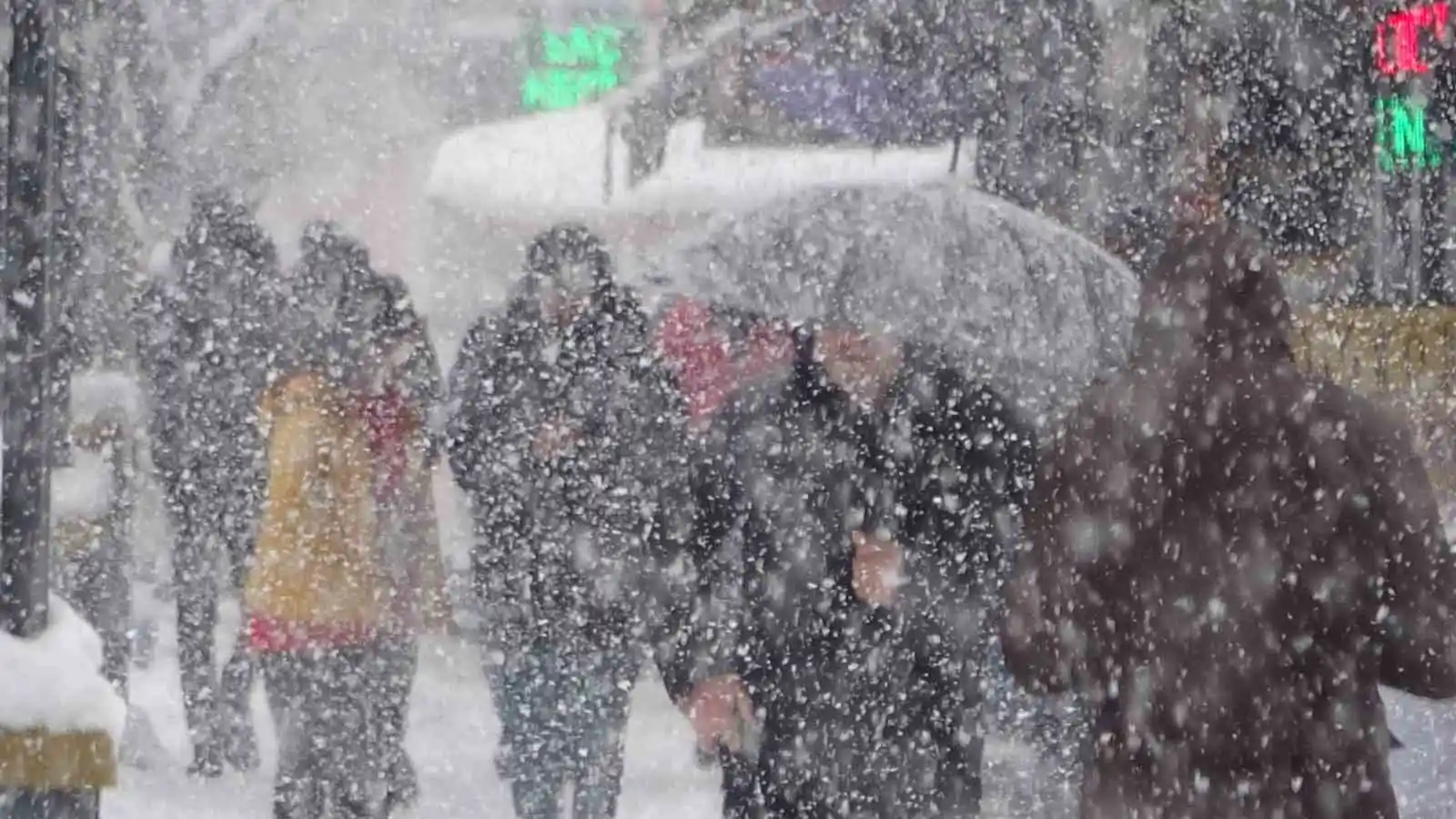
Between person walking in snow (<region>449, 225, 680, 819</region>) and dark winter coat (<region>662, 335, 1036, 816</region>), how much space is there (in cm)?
111

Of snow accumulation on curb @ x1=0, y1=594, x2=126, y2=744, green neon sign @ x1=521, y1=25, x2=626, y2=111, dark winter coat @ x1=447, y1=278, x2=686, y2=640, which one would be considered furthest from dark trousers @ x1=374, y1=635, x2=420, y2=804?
green neon sign @ x1=521, y1=25, x2=626, y2=111

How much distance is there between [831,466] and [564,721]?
1.53 meters

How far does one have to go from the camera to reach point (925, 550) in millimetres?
2875

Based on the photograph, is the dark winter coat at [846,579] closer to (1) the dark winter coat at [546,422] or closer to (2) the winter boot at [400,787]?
(1) the dark winter coat at [546,422]

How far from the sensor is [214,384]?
4406 millimetres

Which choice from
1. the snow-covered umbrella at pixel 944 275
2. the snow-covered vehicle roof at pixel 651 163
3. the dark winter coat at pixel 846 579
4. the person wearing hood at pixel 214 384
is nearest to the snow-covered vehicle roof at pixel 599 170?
the snow-covered vehicle roof at pixel 651 163

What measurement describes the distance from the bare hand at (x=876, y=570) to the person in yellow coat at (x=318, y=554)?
1.55m

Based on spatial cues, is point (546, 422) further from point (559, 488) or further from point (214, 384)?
point (214, 384)

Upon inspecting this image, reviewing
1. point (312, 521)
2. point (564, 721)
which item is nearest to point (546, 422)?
point (312, 521)

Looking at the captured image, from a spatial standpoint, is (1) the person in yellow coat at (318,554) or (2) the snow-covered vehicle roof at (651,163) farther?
(2) the snow-covered vehicle roof at (651,163)

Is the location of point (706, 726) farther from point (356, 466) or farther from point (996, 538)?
point (356, 466)

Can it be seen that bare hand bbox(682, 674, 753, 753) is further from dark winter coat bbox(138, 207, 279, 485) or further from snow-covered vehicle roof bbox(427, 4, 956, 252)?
snow-covered vehicle roof bbox(427, 4, 956, 252)

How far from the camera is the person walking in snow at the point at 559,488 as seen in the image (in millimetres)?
4027

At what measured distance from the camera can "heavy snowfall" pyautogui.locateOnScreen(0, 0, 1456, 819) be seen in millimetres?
2248
